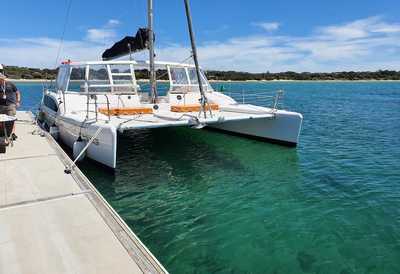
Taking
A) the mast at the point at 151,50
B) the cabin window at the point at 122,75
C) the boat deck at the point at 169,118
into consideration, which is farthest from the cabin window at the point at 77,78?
the mast at the point at 151,50

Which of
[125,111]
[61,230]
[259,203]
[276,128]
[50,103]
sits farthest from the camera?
[50,103]

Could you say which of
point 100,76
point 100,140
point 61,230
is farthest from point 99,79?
point 61,230

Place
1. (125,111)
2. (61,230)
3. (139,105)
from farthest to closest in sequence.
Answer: (139,105)
(125,111)
(61,230)

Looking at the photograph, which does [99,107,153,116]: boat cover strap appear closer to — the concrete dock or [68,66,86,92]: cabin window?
[68,66,86,92]: cabin window

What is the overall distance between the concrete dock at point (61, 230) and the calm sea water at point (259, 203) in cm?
105

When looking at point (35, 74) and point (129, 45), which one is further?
point (35, 74)

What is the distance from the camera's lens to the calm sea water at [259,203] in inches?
181

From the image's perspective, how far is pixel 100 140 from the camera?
26.4 feet

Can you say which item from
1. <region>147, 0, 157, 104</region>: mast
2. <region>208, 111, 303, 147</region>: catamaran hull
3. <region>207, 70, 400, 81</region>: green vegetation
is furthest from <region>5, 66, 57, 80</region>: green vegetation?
<region>207, 70, 400, 81</region>: green vegetation

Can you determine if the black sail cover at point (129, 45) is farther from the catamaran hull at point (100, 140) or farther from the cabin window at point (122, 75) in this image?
the catamaran hull at point (100, 140)

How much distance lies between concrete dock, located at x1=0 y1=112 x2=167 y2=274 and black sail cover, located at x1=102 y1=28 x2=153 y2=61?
6.97 metres

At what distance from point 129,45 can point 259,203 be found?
8.27m

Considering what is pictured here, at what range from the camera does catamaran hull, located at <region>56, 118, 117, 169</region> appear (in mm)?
7652

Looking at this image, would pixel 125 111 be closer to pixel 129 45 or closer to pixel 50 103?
pixel 129 45
